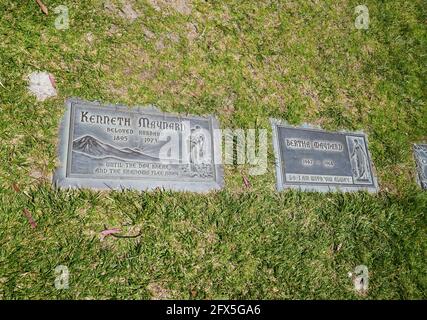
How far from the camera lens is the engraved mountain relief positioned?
318cm

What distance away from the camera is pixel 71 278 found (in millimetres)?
2799

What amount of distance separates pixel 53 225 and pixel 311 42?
379 centimetres

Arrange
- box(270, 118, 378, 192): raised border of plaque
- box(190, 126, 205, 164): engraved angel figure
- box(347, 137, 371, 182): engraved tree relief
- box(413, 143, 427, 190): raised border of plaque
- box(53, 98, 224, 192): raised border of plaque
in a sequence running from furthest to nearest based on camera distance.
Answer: box(413, 143, 427, 190): raised border of plaque < box(347, 137, 371, 182): engraved tree relief < box(270, 118, 378, 192): raised border of plaque < box(190, 126, 205, 164): engraved angel figure < box(53, 98, 224, 192): raised border of plaque

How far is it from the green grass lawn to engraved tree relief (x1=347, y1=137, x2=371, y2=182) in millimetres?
200

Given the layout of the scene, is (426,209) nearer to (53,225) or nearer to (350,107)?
(350,107)

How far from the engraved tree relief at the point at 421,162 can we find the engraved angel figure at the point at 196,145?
288cm

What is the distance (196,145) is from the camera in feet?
11.8

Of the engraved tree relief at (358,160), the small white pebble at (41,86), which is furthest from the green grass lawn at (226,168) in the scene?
the engraved tree relief at (358,160)

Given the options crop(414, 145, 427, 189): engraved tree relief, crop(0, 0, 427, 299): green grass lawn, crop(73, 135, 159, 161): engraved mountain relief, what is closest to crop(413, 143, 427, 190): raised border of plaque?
crop(414, 145, 427, 189): engraved tree relief

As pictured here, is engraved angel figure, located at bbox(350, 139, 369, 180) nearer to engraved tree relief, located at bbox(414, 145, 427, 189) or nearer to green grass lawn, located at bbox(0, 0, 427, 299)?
green grass lawn, located at bbox(0, 0, 427, 299)

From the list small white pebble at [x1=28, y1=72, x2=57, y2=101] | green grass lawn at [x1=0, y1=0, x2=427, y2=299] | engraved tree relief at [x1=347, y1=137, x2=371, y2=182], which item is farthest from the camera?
engraved tree relief at [x1=347, y1=137, x2=371, y2=182]

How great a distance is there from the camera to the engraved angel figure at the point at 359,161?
4238 millimetres

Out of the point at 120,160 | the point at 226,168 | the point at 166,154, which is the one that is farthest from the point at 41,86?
the point at 226,168
